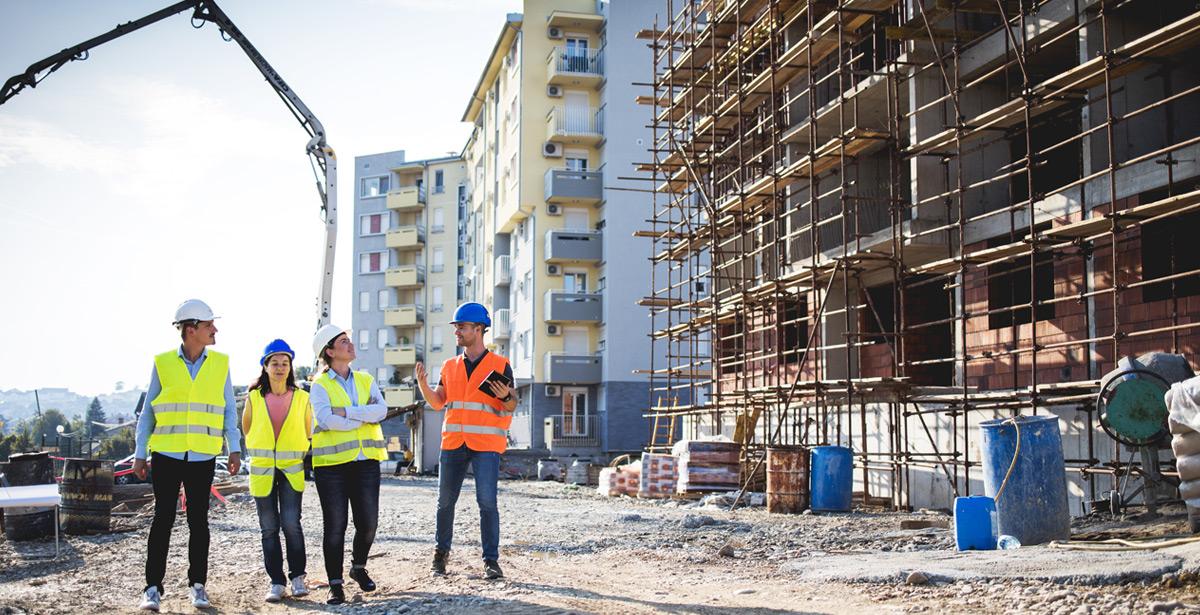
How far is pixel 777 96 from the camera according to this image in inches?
1062

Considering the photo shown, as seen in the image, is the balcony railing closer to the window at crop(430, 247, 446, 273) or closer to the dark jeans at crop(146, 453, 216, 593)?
the window at crop(430, 247, 446, 273)

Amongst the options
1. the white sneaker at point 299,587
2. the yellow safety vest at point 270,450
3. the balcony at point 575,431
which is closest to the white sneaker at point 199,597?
the white sneaker at point 299,587

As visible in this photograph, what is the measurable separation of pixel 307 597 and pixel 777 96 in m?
20.6

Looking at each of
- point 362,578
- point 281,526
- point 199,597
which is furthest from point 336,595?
point 199,597

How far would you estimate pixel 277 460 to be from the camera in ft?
27.7

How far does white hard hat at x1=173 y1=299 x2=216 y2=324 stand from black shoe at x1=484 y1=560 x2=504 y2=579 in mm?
2602

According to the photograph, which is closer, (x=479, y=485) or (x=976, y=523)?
(x=479, y=485)

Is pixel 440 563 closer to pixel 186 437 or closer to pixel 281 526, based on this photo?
pixel 281 526

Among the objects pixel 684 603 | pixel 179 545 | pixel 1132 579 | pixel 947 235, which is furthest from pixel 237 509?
pixel 1132 579

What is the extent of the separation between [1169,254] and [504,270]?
43.0 meters

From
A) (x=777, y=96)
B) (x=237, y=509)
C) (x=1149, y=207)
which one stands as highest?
(x=777, y=96)

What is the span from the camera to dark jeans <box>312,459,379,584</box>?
8125 millimetres

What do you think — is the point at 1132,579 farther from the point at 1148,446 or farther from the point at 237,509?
the point at 237,509

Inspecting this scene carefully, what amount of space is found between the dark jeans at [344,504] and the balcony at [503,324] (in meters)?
46.8
